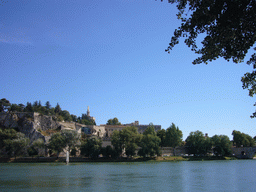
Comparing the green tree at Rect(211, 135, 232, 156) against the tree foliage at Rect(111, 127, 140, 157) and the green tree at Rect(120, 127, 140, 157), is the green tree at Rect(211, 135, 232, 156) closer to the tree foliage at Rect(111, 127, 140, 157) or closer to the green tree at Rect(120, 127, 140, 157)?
the green tree at Rect(120, 127, 140, 157)

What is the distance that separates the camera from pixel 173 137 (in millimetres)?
101375

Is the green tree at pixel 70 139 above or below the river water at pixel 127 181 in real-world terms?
above

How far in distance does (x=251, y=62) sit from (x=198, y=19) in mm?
3818

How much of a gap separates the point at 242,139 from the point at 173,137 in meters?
37.3

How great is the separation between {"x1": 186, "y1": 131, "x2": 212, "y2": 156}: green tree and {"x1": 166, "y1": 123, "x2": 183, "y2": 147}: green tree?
4.01 meters

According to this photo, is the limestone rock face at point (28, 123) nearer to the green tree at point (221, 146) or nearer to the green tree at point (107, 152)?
the green tree at point (107, 152)

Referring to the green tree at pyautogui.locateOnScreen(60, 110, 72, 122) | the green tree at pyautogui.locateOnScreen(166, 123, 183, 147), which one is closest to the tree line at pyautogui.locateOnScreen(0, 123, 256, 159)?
the green tree at pyautogui.locateOnScreen(166, 123, 183, 147)

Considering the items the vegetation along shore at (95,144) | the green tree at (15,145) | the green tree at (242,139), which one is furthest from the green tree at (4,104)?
the green tree at (242,139)

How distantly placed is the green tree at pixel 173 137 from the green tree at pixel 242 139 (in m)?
33.2

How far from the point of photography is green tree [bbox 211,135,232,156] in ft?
307

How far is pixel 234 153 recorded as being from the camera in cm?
10888

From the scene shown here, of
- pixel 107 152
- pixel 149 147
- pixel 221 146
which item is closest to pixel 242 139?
pixel 221 146

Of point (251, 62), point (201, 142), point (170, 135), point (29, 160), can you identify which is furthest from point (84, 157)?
point (251, 62)

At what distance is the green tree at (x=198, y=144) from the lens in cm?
9619
